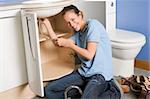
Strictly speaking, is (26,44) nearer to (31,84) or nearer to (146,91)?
(31,84)

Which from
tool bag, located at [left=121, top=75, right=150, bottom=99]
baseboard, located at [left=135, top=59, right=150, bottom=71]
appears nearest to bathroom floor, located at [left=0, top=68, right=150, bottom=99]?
tool bag, located at [left=121, top=75, right=150, bottom=99]

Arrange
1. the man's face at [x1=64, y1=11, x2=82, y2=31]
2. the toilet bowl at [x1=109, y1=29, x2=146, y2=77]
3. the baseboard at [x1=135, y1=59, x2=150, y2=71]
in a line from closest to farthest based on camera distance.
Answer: the man's face at [x1=64, y1=11, x2=82, y2=31]
the toilet bowl at [x1=109, y1=29, x2=146, y2=77]
the baseboard at [x1=135, y1=59, x2=150, y2=71]

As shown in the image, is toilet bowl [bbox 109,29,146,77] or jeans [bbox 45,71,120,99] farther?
toilet bowl [bbox 109,29,146,77]

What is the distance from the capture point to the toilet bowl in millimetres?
1852

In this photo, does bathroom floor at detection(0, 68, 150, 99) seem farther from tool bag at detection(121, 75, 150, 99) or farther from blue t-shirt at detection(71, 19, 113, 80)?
blue t-shirt at detection(71, 19, 113, 80)

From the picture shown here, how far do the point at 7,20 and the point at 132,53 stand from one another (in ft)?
3.41

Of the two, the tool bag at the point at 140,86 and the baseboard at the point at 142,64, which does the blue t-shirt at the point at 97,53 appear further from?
the baseboard at the point at 142,64

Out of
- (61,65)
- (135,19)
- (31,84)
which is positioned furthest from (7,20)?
(135,19)

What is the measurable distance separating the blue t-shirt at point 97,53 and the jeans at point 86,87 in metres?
0.05

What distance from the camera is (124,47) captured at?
6.07 ft

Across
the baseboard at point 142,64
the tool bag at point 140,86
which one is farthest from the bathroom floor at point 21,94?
the baseboard at point 142,64

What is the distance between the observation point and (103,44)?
158 centimetres

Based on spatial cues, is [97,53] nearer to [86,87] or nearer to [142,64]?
[86,87]

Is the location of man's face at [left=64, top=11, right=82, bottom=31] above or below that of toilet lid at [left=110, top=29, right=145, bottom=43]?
above
